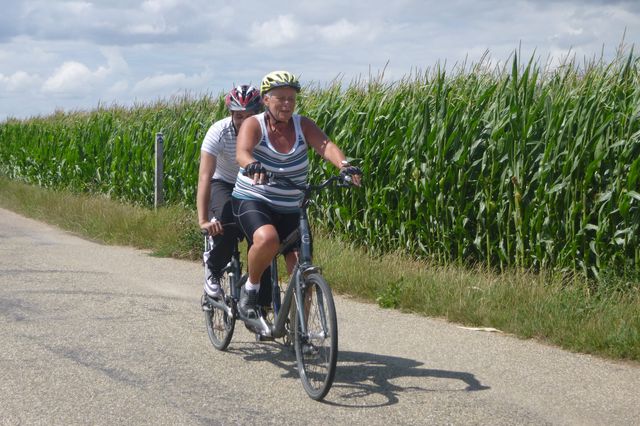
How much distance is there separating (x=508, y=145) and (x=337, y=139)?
3.30 meters

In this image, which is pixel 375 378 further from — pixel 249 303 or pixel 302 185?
pixel 302 185

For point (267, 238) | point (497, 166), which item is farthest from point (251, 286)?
point (497, 166)

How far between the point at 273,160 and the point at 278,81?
517mm

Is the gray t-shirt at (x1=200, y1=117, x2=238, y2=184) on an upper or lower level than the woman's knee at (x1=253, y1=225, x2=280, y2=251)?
upper

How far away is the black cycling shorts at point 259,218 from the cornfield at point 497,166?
3844 mm

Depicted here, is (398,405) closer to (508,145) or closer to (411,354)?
(411,354)

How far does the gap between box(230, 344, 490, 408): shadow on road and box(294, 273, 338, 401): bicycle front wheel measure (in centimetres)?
15

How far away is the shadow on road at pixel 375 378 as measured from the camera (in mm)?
5844

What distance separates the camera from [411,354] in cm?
702

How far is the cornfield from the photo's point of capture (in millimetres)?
9266

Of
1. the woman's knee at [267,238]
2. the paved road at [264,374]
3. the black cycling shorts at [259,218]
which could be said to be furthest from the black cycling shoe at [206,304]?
the woman's knee at [267,238]

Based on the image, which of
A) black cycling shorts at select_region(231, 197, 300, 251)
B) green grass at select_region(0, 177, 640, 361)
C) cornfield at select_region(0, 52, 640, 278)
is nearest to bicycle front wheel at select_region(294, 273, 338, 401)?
black cycling shorts at select_region(231, 197, 300, 251)

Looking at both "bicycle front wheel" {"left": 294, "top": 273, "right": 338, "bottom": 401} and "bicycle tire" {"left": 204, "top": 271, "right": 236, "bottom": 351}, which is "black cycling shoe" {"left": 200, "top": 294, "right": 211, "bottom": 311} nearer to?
"bicycle tire" {"left": 204, "top": 271, "right": 236, "bottom": 351}

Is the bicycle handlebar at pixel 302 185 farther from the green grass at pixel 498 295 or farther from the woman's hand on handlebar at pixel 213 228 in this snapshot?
the green grass at pixel 498 295
